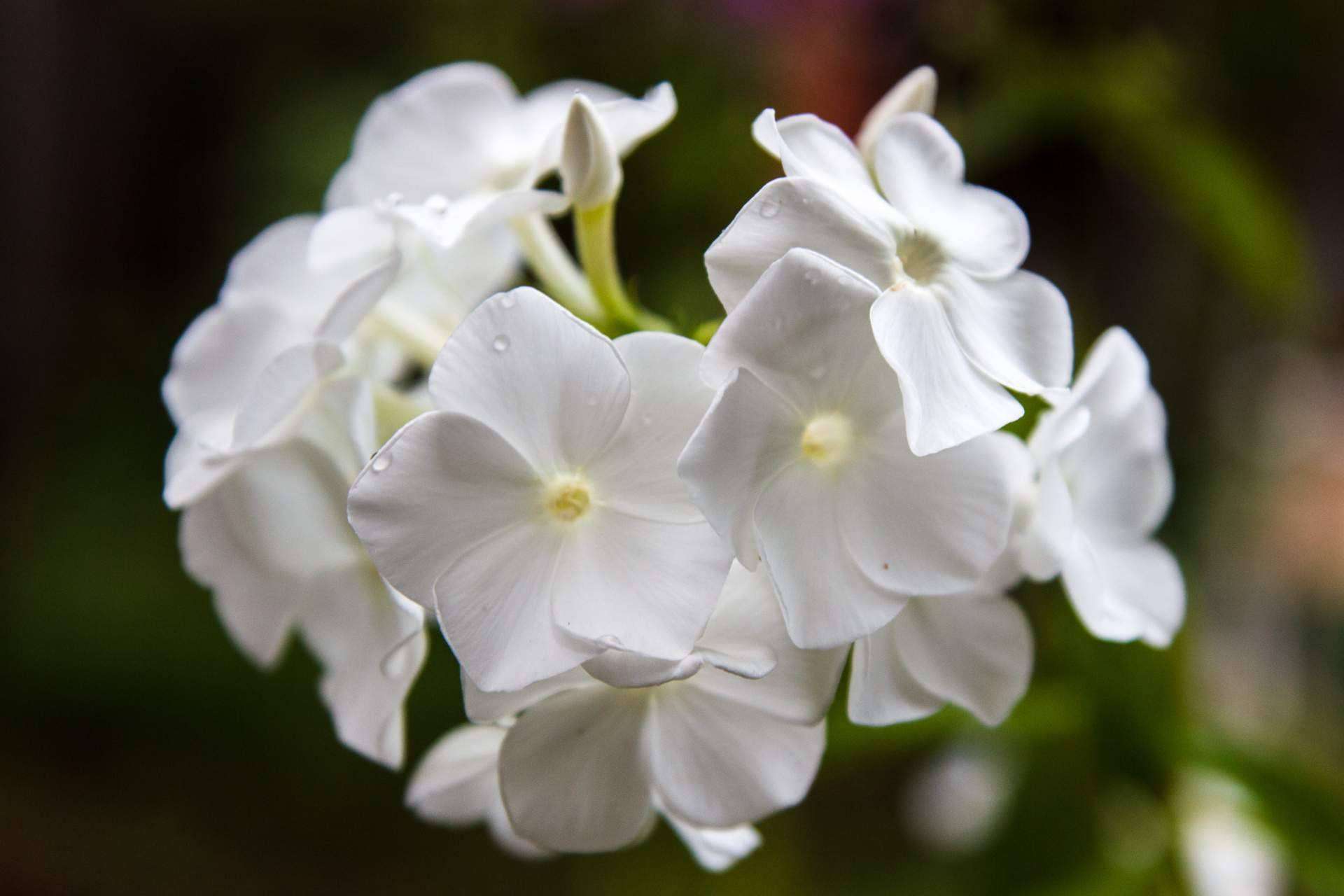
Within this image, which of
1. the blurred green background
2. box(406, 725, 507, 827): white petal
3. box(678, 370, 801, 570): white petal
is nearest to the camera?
box(678, 370, 801, 570): white petal

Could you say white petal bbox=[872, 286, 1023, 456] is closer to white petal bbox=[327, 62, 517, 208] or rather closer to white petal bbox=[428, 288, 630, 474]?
white petal bbox=[428, 288, 630, 474]

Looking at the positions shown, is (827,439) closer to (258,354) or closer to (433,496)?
(433,496)

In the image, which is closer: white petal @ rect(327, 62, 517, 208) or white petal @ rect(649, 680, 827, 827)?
white petal @ rect(649, 680, 827, 827)

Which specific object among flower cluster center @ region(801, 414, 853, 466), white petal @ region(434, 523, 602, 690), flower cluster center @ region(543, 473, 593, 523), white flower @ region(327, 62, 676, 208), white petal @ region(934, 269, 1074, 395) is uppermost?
white flower @ region(327, 62, 676, 208)

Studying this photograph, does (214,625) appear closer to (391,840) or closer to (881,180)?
(391,840)

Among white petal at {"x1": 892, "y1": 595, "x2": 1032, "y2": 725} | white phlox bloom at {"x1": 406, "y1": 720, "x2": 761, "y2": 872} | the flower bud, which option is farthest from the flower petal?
the flower bud

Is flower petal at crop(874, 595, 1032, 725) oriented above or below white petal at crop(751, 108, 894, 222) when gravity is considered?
below
